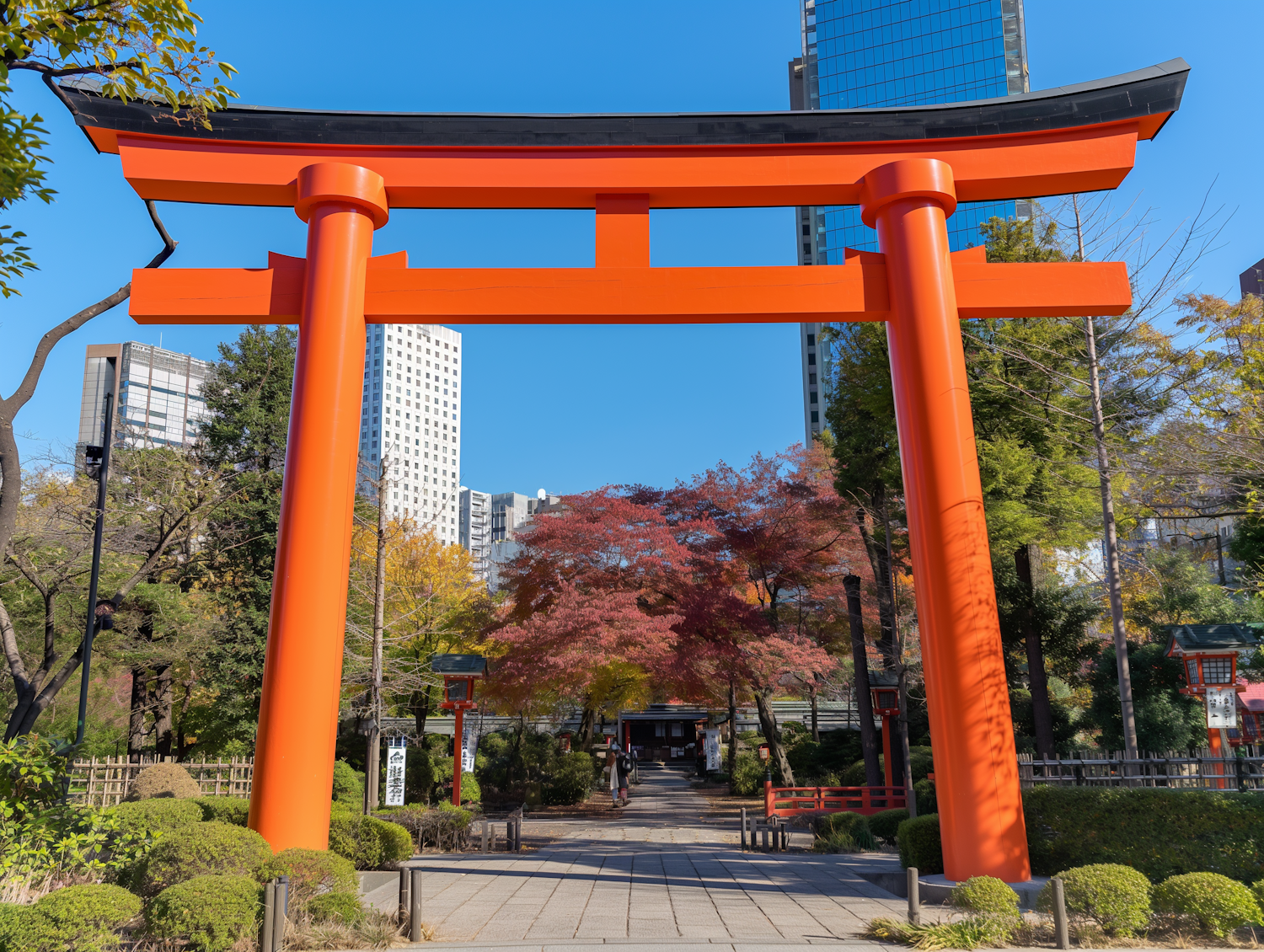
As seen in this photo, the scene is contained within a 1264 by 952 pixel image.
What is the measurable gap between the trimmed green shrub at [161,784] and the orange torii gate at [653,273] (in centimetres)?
542

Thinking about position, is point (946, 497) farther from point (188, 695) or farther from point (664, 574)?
point (188, 695)

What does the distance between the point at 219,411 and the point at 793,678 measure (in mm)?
17097

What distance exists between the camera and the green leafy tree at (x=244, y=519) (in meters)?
21.1

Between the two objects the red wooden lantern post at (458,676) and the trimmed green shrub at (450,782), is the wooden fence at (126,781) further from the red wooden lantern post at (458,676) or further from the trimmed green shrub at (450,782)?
the trimmed green shrub at (450,782)

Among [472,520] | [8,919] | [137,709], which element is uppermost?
[472,520]

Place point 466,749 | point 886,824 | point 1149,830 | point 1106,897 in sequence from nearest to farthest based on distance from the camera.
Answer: point 1106,897, point 1149,830, point 886,824, point 466,749

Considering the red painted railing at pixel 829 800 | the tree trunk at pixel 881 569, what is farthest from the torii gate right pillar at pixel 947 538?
the tree trunk at pixel 881 569

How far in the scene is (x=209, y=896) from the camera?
6.34 m

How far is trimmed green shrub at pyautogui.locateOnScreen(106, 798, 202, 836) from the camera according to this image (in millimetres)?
8413

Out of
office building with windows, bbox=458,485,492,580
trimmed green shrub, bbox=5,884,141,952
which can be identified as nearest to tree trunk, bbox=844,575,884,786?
trimmed green shrub, bbox=5,884,141,952

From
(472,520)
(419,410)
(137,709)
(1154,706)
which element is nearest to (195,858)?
(137,709)

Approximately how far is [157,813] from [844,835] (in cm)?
1095

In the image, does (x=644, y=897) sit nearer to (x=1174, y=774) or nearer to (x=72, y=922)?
(x=72, y=922)

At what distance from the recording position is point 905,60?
253ft
